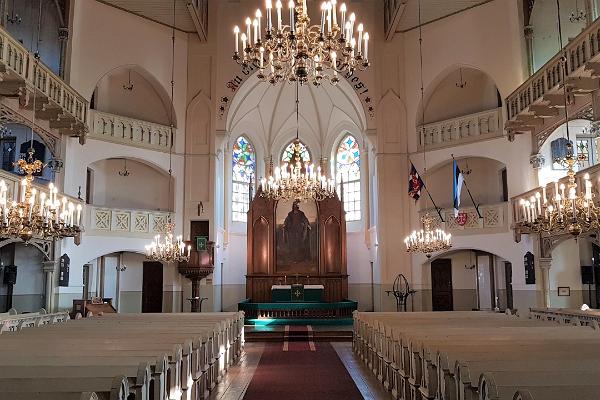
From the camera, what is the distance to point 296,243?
2581 centimetres

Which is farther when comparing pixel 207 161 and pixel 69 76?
pixel 207 161

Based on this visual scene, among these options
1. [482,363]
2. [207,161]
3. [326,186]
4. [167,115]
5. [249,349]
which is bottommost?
[249,349]

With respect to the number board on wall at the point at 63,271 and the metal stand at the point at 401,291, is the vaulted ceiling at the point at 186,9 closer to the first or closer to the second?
the number board on wall at the point at 63,271

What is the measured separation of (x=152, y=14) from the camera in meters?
21.6

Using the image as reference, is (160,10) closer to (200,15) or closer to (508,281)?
(200,15)

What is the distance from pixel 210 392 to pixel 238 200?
18.3 m

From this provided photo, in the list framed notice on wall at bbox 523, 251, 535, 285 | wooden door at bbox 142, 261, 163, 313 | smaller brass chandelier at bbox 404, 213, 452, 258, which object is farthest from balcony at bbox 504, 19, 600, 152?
wooden door at bbox 142, 261, 163, 313

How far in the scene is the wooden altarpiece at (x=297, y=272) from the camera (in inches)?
984

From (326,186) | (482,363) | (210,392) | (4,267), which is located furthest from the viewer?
(4,267)

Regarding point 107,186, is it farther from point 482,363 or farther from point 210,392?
point 482,363

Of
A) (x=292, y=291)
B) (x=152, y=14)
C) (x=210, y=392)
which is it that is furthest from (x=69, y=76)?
A: (x=210, y=392)

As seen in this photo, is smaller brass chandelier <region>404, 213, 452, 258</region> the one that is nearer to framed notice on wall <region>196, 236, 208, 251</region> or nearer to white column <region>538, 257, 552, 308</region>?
white column <region>538, 257, 552, 308</region>

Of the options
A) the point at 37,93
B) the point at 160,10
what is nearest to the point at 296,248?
the point at 160,10

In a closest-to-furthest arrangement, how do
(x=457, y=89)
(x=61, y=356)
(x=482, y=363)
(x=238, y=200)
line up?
(x=482, y=363), (x=61, y=356), (x=457, y=89), (x=238, y=200)
